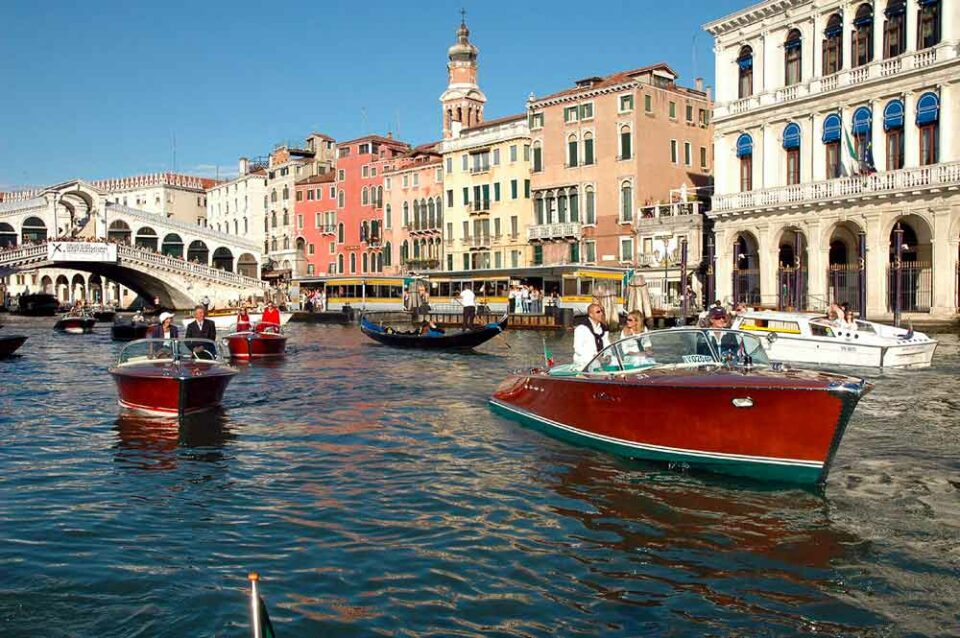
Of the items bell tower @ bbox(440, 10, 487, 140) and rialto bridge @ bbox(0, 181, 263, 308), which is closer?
rialto bridge @ bbox(0, 181, 263, 308)

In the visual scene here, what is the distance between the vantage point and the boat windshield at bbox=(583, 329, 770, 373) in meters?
9.75

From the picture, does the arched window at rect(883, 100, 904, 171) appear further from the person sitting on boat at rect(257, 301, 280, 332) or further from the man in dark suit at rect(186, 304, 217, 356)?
the man in dark suit at rect(186, 304, 217, 356)

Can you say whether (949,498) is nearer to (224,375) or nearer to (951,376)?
(224,375)

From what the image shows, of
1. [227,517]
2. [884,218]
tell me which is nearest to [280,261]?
[884,218]

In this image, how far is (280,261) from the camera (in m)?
76.2

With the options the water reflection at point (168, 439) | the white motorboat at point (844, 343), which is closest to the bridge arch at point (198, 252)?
the white motorboat at point (844, 343)

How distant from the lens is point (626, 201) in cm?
4691

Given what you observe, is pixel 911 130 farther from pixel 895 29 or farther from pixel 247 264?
pixel 247 264

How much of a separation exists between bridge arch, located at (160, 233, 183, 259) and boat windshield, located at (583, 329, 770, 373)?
68215 mm

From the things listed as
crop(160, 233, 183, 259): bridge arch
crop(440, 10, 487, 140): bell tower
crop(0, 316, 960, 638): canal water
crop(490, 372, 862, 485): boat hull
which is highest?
crop(440, 10, 487, 140): bell tower

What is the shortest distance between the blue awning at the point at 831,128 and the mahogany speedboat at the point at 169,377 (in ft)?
91.7

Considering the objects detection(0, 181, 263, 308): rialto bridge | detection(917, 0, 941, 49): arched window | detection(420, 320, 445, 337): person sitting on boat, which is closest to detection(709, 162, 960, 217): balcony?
detection(917, 0, 941, 49): arched window

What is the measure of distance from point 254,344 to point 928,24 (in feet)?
83.3

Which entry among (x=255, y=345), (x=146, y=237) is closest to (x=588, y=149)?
(x=255, y=345)
